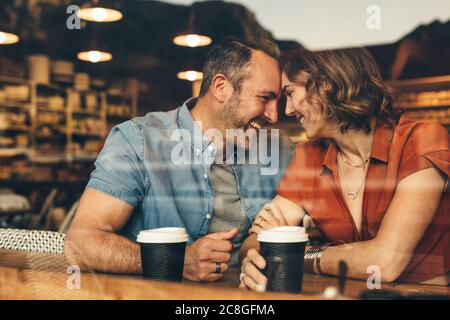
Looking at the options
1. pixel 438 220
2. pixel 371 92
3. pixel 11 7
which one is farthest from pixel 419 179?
pixel 11 7

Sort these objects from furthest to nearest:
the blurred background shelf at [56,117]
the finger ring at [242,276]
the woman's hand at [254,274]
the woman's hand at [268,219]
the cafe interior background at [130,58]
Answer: the blurred background shelf at [56,117] → the woman's hand at [268,219] → the cafe interior background at [130,58] → the finger ring at [242,276] → the woman's hand at [254,274]

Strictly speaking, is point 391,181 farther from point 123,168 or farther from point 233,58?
point 123,168

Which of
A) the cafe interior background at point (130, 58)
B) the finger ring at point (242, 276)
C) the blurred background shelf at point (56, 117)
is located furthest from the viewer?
the blurred background shelf at point (56, 117)

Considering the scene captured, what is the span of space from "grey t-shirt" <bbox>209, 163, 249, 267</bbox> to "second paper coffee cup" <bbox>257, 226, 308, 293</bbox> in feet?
1.95

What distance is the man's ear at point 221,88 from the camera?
2.35m

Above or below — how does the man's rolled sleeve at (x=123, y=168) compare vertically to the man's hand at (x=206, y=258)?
above

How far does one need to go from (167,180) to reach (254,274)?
712 millimetres

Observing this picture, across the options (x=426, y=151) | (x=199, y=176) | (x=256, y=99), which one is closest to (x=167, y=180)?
(x=199, y=176)

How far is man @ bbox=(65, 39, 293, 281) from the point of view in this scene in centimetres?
230

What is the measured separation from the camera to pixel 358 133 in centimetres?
214

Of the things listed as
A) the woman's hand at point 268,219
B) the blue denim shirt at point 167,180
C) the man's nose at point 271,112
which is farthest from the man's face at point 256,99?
the woman's hand at point 268,219

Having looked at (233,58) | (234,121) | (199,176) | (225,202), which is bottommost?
(225,202)

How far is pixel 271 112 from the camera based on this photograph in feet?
7.42

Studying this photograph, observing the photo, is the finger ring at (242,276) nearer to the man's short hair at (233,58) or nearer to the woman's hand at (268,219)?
the woman's hand at (268,219)
